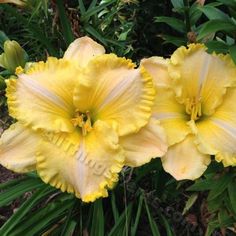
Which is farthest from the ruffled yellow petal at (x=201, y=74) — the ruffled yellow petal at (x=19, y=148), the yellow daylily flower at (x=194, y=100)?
the ruffled yellow petal at (x=19, y=148)

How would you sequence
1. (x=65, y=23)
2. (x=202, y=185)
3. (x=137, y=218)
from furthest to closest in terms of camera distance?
(x=137, y=218)
(x=65, y=23)
(x=202, y=185)

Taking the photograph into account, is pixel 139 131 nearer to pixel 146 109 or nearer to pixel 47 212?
pixel 146 109

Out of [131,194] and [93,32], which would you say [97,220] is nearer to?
[131,194]

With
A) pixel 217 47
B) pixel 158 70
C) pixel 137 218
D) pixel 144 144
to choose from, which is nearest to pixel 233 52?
pixel 217 47

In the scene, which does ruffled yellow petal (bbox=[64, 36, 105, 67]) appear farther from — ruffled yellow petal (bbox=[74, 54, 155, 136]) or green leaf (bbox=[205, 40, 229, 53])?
green leaf (bbox=[205, 40, 229, 53])

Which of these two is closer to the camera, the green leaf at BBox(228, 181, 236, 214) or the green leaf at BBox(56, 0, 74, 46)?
the green leaf at BBox(228, 181, 236, 214)

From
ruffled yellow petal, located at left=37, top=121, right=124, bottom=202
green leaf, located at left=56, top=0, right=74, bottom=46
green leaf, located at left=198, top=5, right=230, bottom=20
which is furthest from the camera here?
green leaf, located at left=56, top=0, right=74, bottom=46

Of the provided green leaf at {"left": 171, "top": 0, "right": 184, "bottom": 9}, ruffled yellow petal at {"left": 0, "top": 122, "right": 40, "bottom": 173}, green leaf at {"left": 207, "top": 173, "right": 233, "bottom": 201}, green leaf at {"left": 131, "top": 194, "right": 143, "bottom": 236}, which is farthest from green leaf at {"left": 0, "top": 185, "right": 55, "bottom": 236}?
green leaf at {"left": 171, "top": 0, "right": 184, "bottom": 9}

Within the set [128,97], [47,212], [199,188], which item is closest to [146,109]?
[128,97]

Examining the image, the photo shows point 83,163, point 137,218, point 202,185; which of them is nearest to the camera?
point 83,163

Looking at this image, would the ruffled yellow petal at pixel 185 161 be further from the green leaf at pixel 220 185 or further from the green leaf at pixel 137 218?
the green leaf at pixel 137 218
